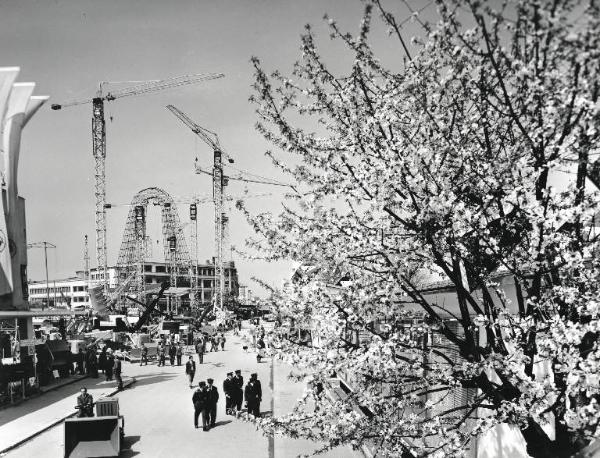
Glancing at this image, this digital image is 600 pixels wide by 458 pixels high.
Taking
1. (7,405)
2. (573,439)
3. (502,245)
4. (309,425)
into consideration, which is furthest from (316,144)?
(7,405)

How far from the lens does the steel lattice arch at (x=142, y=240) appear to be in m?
102

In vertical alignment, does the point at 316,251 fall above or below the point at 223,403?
above

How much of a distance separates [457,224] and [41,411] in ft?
59.1

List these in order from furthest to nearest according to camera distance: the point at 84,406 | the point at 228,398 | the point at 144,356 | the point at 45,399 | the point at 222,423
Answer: the point at 144,356, the point at 45,399, the point at 228,398, the point at 222,423, the point at 84,406

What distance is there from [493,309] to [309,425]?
292 cm

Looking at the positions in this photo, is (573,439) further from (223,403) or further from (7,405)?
(7,405)

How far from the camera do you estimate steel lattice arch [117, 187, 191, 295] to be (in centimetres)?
10217

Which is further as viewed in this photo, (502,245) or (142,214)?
(142,214)

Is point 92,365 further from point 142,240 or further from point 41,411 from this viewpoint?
point 142,240

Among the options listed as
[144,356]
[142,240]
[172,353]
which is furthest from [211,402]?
[142,240]

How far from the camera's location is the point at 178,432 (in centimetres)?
1417

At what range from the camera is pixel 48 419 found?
16141 millimetres

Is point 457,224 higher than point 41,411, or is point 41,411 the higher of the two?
point 457,224

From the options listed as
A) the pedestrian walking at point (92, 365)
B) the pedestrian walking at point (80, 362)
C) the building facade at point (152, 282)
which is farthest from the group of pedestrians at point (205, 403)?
the building facade at point (152, 282)
